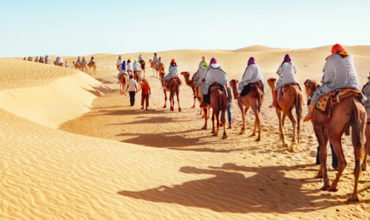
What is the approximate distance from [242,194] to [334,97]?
2.56 meters

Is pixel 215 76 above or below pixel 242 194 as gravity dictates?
above

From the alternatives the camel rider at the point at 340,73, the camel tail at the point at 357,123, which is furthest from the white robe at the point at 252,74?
the camel tail at the point at 357,123

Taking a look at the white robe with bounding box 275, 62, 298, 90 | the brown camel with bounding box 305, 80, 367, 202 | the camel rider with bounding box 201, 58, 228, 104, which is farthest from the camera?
the camel rider with bounding box 201, 58, 228, 104

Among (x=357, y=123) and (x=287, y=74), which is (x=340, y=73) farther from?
(x=287, y=74)

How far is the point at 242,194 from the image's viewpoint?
6.48 meters

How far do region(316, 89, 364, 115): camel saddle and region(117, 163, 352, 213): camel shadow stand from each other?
5.65 feet

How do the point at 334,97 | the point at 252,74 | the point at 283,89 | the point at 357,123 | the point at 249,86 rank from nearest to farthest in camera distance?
the point at 357,123 < the point at 334,97 < the point at 283,89 < the point at 252,74 < the point at 249,86

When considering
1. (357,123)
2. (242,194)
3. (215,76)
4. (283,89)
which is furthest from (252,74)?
(242,194)

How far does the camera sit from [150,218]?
16.7 ft

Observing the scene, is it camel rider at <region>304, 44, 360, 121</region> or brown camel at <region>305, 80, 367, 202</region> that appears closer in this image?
brown camel at <region>305, 80, 367, 202</region>

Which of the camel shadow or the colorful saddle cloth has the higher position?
the colorful saddle cloth

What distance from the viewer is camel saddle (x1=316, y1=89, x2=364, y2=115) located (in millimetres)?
6145

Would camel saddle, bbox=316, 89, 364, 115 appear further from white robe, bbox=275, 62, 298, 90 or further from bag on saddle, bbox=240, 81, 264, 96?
bag on saddle, bbox=240, 81, 264, 96

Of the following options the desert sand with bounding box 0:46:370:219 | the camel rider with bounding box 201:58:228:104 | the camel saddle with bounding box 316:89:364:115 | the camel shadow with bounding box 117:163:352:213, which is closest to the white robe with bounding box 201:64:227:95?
the camel rider with bounding box 201:58:228:104
